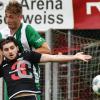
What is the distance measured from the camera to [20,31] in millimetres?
5688

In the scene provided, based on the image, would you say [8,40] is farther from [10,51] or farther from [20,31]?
[20,31]

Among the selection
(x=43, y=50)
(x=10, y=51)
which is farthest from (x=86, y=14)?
(x=10, y=51)

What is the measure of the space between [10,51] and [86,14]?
2.83 m

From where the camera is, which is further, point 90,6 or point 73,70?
point 73,70

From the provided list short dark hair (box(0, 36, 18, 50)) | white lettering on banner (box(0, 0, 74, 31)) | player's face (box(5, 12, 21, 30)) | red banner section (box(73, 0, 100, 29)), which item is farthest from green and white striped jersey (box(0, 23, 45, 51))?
red banner section (box(73, 0, 100, 29))

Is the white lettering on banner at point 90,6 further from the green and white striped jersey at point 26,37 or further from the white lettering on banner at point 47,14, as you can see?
the green and white striped jersey at point 26,37

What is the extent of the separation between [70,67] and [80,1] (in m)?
0.91

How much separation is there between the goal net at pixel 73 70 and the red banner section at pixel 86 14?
0.23 meters

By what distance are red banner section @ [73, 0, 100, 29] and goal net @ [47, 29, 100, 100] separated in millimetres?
225

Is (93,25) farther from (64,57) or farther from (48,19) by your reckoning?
(64,57)

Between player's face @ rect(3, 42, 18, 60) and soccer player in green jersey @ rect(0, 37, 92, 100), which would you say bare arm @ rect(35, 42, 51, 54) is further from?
player's face @ rect(3, 42, 18, 60)

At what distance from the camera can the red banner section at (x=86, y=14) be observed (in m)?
7.93

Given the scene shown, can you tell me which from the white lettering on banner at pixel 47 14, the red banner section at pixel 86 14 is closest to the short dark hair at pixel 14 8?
the white lettering on banner at pixel 47 14

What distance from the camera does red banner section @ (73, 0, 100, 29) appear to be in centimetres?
793
